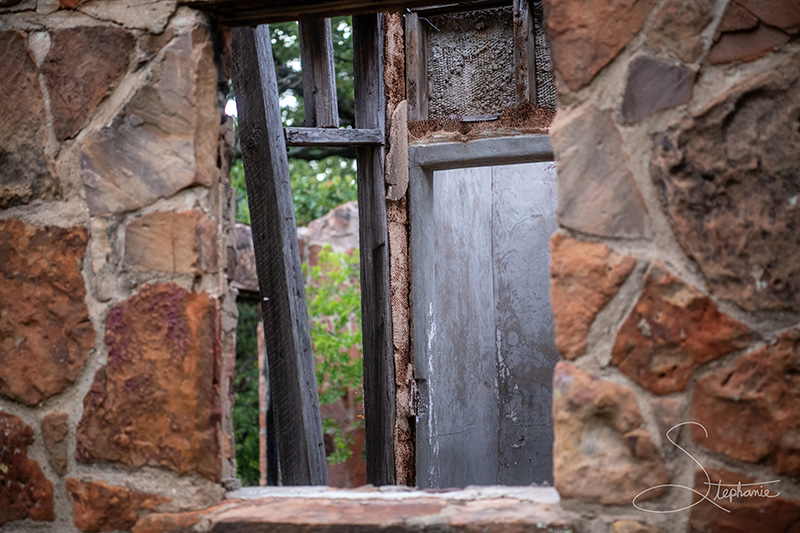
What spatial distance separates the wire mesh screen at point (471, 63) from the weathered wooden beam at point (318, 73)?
109cm

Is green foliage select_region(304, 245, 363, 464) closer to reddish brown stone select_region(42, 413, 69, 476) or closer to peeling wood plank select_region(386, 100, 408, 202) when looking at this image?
peeling wood plank select_region(386, 100, 408, 202)

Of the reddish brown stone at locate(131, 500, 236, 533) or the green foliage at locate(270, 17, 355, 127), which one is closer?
the reddish brown stone at locate(131, 500, 236, 533)

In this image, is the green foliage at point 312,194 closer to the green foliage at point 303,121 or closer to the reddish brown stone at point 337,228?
the green foliage at point 303,121

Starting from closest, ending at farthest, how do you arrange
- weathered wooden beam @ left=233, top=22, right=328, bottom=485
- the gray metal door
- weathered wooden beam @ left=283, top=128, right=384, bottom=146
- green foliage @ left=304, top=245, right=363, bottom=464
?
1. weathered wooden beam @ left=233, top=22, right=328, bottom=485
2. weathered wooden beam @ left=283, top=128, right=384, bottom=146
3. the gray metal door
4. green foliage @ left=304, top=245, right=363, bottom=464

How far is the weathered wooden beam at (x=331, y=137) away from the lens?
2.90 metres

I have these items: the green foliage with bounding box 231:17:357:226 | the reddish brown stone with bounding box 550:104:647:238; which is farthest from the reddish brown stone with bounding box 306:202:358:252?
the reddish brown stone with bounding box 550:104:647:238

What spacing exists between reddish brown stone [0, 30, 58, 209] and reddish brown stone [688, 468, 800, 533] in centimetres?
137

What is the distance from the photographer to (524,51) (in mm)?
3793

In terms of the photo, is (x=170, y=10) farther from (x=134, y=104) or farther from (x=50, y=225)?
(x=50, y=225)

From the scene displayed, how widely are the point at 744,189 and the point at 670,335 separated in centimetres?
27

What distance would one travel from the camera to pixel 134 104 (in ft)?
4.70

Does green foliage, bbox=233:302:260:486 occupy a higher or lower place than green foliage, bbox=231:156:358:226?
lower

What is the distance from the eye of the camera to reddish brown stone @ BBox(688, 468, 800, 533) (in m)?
1.15

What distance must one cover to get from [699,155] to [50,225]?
1.26 meters
